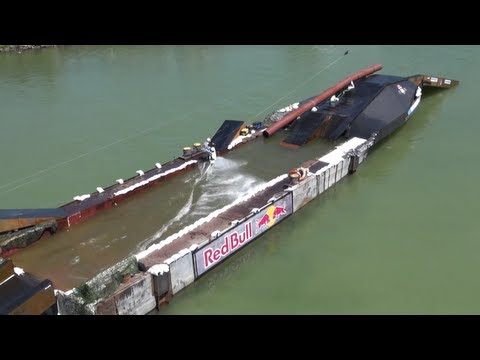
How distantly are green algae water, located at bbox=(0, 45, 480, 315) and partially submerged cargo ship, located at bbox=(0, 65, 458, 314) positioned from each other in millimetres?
568

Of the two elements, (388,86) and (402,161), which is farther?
(388,86)

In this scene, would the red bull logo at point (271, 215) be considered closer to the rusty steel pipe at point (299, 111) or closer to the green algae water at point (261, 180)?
the green algae water at point (261, 180)

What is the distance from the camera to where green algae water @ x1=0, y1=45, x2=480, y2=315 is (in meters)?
14.0

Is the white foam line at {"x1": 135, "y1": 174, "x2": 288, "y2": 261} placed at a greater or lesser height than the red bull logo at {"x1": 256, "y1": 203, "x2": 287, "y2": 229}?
greater

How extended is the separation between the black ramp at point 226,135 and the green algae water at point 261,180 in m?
0.77

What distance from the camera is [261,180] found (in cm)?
1867

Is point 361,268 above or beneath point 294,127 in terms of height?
beneath

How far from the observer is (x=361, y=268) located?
14891 millimetres

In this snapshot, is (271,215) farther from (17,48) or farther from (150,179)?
(17,48)

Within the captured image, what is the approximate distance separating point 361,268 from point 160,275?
640cm

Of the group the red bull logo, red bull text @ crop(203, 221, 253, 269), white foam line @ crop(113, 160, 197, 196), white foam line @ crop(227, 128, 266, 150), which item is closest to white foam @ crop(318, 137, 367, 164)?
the red bull logo

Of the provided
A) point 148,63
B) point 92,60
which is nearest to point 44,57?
point 92,60

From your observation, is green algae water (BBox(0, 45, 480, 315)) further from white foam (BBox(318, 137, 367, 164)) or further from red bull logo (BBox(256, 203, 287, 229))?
white foam (BBox(318, 137, 367, 164))

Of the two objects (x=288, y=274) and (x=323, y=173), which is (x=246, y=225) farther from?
(x=323, y=173)
